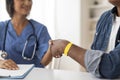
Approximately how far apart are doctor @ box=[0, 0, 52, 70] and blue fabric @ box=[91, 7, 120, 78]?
→ 0.37m

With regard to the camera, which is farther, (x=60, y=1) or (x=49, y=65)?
(x=60, y=1)

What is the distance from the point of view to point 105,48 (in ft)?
4.86

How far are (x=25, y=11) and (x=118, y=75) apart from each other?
96cm

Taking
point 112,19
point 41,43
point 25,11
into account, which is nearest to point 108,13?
point 112,19

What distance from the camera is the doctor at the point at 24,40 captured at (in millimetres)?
1672

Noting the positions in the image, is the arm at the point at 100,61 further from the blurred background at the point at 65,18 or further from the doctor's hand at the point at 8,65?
the blurred background at the point at 65,18

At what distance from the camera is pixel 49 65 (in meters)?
1.85

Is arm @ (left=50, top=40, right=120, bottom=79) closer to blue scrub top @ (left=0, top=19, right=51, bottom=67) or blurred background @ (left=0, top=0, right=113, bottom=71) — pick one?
blue scrub top @ (left=0, top=19, right=51, bottom=67)

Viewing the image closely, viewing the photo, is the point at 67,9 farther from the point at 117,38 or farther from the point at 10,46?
the point at 117,38

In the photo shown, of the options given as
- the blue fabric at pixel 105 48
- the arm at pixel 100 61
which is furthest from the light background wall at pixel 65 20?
the arm at pixel 100 61

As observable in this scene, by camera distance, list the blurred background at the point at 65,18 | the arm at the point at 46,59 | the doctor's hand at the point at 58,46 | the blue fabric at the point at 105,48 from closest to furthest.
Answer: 1. the blue fabric at the point at 105,48
2. the doctor's hand at the point at 58,46
3. the arm at the point at 46,59
4. the blurred background at the point at 65,18

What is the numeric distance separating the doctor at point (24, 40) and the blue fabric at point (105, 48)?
0.37 metres

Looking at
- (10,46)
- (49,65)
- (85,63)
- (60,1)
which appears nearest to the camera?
(85,63)

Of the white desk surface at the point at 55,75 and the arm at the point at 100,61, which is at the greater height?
the arm at the point at 100,61
